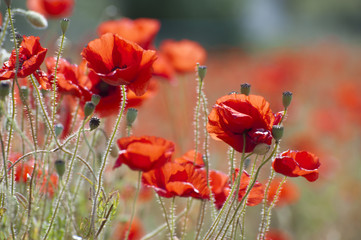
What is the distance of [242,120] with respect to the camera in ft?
2.95

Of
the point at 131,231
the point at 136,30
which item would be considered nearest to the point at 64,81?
the point at 131,231

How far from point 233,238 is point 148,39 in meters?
0.87

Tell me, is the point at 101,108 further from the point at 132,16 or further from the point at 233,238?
the point at 132,16

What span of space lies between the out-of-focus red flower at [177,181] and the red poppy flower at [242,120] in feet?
0.32

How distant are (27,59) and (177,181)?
0.32 m

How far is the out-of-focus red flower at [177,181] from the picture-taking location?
0.98m

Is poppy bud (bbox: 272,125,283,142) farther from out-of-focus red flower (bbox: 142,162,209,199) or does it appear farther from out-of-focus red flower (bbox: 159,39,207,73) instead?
out-of-focus red flower (bbox: 159,39,207,73)

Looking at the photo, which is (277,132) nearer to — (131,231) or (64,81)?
(64,81)

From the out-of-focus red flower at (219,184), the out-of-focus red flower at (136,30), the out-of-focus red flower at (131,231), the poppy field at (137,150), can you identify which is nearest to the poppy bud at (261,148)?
the poppy field at (137,150)

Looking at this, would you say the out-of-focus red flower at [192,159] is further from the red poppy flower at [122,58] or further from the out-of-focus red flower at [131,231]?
the out-of-focus red flower at [131,231]

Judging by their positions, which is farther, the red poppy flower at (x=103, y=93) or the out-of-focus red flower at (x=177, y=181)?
the red poppy flower at (x=103, y=93)

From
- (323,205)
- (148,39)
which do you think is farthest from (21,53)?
(323,205)

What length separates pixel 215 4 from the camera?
59.4 feet

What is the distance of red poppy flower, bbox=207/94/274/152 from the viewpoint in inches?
35.7
